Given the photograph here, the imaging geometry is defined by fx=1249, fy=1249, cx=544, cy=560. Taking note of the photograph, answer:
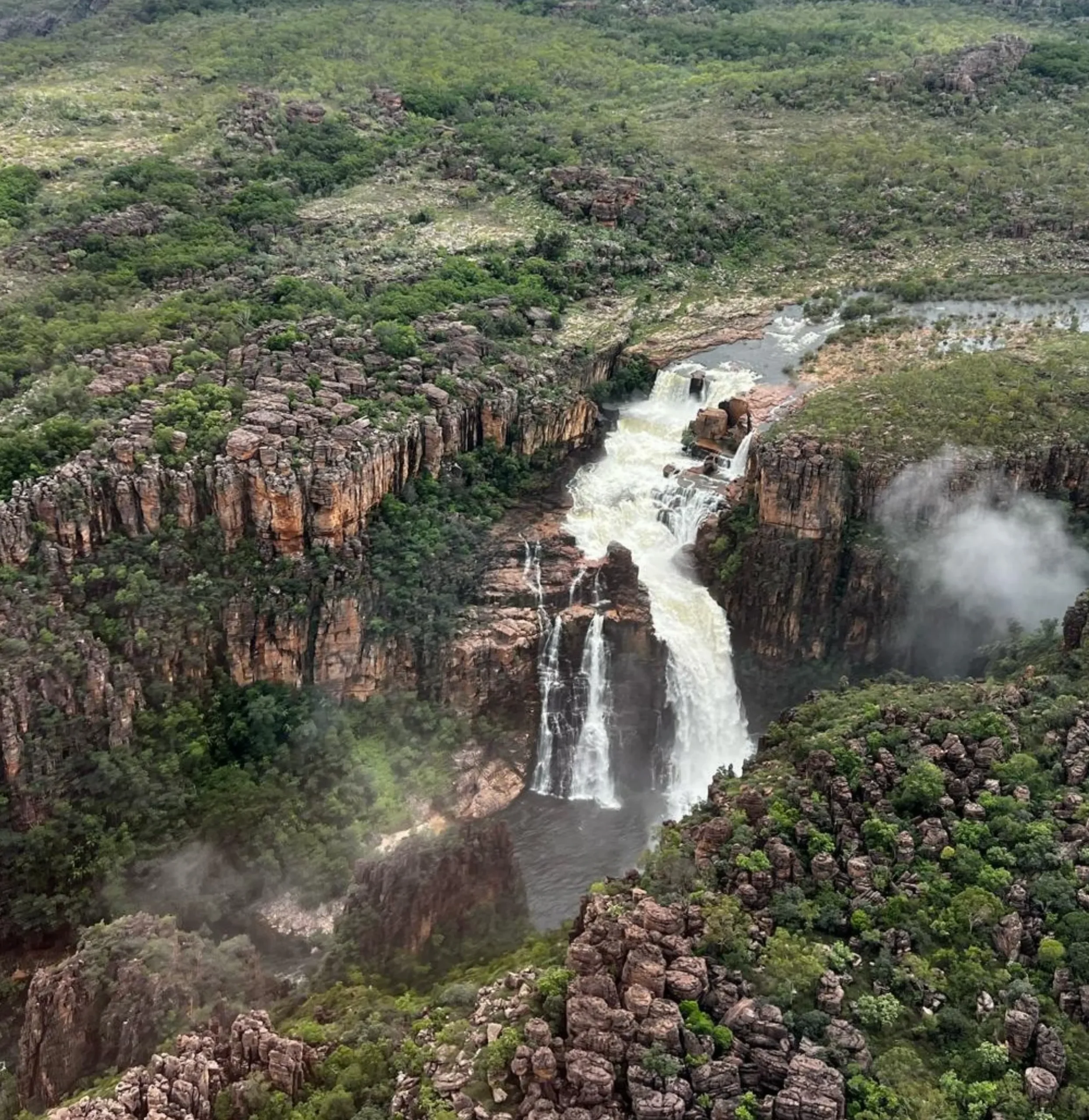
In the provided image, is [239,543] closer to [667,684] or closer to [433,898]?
[433,898]

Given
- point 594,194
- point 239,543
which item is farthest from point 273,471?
point 594,194

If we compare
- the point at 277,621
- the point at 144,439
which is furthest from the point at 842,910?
the point at 144,439

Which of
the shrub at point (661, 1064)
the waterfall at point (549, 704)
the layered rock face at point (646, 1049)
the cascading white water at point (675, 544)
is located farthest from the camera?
the cascading white water at point (675, 544)

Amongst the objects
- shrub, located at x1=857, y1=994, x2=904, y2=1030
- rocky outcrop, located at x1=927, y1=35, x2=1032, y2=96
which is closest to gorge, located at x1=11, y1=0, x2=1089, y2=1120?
shrub, located at x1=857, y1=994, x2=904, y2=1030

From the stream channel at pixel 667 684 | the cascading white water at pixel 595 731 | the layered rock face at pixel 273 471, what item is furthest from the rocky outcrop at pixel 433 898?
the layered rock face at pixel 273 471

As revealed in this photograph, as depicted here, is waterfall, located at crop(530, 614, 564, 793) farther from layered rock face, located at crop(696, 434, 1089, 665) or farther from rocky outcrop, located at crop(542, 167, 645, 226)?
rocky outcrop, located at crop(542, 167, 645, 226)

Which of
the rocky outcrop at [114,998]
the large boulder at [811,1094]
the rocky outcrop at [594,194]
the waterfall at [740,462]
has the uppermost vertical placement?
the rocky outcrop at [594,194]

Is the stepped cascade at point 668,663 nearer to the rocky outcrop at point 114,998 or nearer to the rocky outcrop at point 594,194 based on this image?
the rocky outcrop at point 114,998
